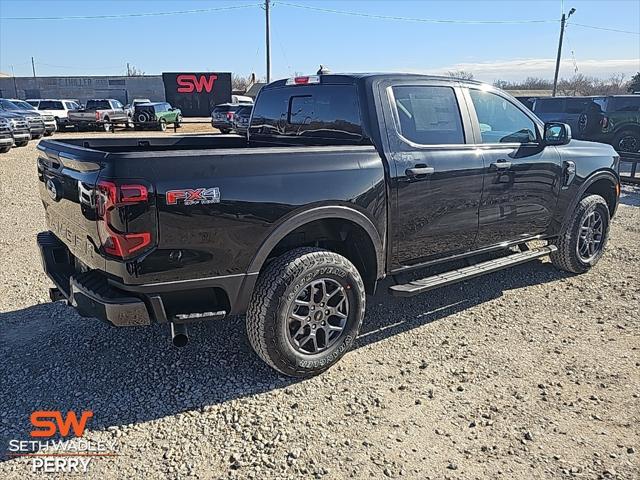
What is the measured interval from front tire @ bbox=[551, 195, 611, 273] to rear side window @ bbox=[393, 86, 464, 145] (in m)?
Answer: 1.96

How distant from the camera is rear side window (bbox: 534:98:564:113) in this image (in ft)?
58.3

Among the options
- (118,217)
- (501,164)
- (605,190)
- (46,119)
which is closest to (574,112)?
(605,190)

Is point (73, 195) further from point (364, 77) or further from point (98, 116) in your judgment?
point (98, 116)

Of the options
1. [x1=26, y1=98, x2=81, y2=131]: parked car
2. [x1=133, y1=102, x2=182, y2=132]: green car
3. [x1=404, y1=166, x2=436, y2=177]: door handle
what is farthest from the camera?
[x1=133, y1=102, x2=182, y2=132]: green car

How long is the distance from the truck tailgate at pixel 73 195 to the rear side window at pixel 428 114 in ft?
7.22

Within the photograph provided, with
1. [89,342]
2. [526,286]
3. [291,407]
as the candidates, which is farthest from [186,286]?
[526,286]

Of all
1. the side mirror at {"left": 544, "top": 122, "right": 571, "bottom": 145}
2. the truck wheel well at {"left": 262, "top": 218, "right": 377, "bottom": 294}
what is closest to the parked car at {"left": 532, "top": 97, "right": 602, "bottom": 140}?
the side mirror at {"left": 544, "top": 122, "right": 571, "bottom": 145}

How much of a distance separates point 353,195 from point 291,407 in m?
1.42

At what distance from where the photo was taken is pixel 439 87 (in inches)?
168

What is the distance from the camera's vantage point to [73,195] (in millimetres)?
3074

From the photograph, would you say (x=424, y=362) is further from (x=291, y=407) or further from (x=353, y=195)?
(x=353, y=195)

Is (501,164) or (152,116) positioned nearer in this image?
(501,164)

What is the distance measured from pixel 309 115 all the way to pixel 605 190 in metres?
3.64

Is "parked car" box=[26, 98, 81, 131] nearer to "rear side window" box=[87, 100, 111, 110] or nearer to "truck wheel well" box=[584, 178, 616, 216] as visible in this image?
"rear side window" box=[87, 100, 111, 110]
